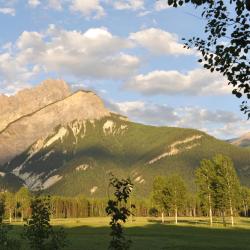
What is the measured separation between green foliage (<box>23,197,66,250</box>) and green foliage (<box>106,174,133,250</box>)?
5228 millimetres

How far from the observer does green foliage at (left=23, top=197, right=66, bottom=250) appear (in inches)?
797

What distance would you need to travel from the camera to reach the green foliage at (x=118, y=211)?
15.1m

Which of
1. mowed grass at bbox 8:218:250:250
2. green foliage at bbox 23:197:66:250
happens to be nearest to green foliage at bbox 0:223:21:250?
green foliage at bbox 23:197:66:250

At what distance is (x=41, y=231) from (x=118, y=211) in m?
6.55

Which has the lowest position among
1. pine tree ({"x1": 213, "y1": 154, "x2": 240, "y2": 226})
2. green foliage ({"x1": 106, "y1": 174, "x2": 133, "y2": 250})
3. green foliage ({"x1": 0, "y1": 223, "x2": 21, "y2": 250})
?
green foliage ({"x1": 0, "y1": 223, "x2": 21, "y2": 250})

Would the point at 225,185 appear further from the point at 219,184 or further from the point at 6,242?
the point at 6,242

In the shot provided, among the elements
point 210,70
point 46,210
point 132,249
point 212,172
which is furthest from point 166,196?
point 210,70

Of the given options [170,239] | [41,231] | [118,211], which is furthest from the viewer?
[170,239]

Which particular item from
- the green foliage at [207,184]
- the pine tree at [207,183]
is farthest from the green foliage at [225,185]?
the pine tree at [207,183]

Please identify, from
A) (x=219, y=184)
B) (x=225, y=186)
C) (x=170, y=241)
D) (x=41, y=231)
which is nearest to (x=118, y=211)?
(x=41, y=231)

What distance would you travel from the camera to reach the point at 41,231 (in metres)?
20.4

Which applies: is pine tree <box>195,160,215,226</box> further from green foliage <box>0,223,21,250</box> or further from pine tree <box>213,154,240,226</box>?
green foliage <box>0,223,21,250</box>

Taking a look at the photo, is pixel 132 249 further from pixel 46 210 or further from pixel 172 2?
pixel 172 2

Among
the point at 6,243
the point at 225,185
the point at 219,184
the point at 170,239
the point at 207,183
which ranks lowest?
the point at 170,239
